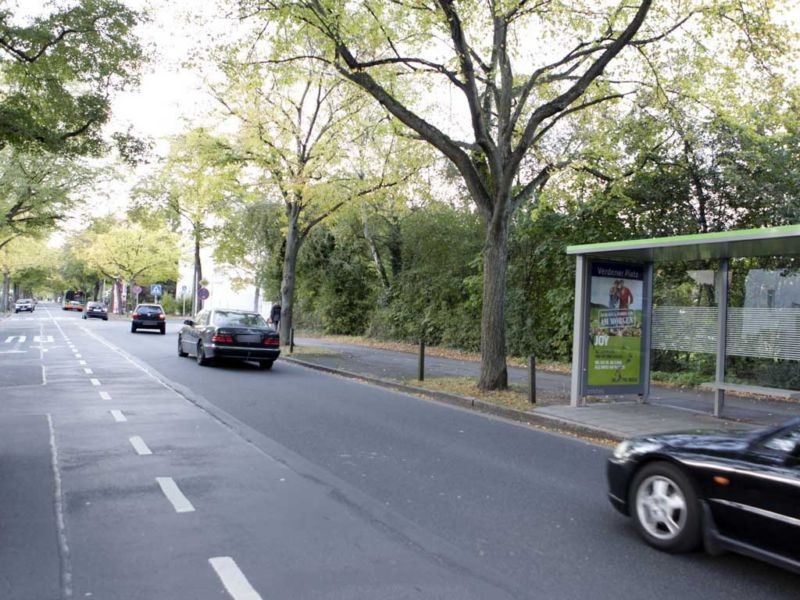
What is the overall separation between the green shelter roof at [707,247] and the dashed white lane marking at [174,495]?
7.33 metres

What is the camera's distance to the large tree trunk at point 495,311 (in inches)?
503

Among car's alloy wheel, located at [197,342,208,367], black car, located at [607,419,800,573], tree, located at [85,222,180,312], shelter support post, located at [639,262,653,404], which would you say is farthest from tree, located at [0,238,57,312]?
black car, located at [607,419,800,573]

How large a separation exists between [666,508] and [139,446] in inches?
216

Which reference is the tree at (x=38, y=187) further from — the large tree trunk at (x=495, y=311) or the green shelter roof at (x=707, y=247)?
the green shelter roof at (x=707, y=247)

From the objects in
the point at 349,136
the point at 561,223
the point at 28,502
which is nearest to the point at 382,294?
the point at 349,136

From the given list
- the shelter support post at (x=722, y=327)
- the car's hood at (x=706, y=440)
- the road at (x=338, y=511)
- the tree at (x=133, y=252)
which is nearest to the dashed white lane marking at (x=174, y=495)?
the road at (x=338, y=511)

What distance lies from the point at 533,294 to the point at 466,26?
32.9 ft

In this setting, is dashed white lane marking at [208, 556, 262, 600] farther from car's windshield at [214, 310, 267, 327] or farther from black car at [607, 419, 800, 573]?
car's windshield at [214, 310, 267, 327]

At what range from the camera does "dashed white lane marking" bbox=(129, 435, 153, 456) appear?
7274 mm

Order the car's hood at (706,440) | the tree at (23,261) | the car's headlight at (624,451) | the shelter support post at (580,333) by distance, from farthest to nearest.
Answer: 1. the tree at (23,261)
2. the shelter support post at (580,333)
3. the car's headlight at (624,451)
4. the car's hood at (706,440)

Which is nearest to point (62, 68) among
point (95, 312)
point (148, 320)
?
point (148, 320)

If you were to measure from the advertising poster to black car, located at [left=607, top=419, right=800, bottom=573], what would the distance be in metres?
6.74

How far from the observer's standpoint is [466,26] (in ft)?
42.1

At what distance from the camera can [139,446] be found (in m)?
7.57
